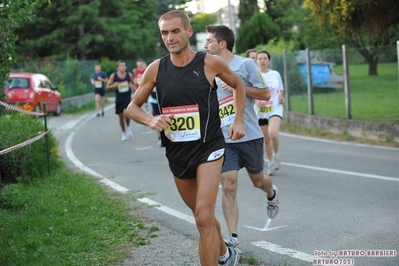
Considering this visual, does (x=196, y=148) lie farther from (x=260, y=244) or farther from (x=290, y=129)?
(x=290, y=129)

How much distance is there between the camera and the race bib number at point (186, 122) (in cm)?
550

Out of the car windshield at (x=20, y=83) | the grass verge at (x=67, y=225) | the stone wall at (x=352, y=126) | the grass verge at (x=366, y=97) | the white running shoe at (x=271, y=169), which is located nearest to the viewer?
the grass verge at (x=67, y=225)

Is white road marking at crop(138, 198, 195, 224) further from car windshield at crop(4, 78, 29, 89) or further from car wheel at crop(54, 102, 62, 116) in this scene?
car wheel at crop(54, 102, 62, 116)

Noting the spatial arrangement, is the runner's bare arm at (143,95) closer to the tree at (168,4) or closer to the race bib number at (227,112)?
the race bib number at (227,112)

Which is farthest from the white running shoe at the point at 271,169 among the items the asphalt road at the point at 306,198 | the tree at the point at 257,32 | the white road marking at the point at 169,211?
the tree at the point at 257,32

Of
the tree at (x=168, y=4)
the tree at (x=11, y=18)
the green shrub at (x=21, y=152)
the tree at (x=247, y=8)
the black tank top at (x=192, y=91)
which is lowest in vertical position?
the green shrub at (x=21, y=152)

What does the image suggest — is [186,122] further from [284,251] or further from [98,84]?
[98,84]

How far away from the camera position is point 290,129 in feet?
63.4

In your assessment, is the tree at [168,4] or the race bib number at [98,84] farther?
the tree at [168,4]

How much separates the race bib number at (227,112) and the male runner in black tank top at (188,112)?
5.11ft

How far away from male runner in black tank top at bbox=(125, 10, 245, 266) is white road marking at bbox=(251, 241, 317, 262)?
39.6 inches

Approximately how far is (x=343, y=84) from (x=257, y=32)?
27.0 metres

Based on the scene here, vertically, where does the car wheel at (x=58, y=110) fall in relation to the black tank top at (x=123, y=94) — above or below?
below

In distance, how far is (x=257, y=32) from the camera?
144ft
